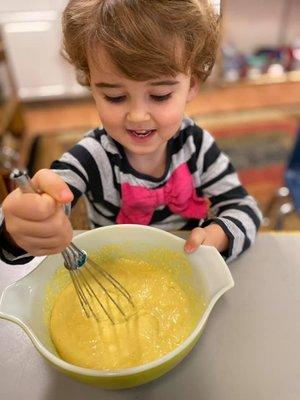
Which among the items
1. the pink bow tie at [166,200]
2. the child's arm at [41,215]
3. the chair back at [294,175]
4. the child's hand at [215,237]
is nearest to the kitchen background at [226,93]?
the chair back at [294,175]

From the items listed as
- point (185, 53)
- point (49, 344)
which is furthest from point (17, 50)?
point (49, 344)

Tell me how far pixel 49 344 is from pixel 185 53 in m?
0.44

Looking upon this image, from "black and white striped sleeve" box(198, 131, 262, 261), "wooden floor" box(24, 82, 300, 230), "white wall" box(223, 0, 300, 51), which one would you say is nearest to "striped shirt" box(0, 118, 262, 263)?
"black and white striped sleeve" box(198, 131, 262, 261)

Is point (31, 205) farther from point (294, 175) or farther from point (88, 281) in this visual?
point (294, 175)

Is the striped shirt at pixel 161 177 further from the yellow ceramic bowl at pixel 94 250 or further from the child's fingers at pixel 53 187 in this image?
the child's fingers at pixel 53 187

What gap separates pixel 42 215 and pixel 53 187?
0.03 m

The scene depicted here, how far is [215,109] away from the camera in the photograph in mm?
2262

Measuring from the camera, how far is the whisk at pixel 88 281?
19.7 inches

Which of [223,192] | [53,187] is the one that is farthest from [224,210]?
[53,187]

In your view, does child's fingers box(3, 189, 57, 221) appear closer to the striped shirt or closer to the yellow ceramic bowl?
the yellow ceramic bowl

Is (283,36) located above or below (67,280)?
below

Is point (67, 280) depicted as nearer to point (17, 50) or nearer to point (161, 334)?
point (161, 334)

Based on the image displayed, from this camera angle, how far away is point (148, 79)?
55cm

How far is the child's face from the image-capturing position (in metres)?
0.56
